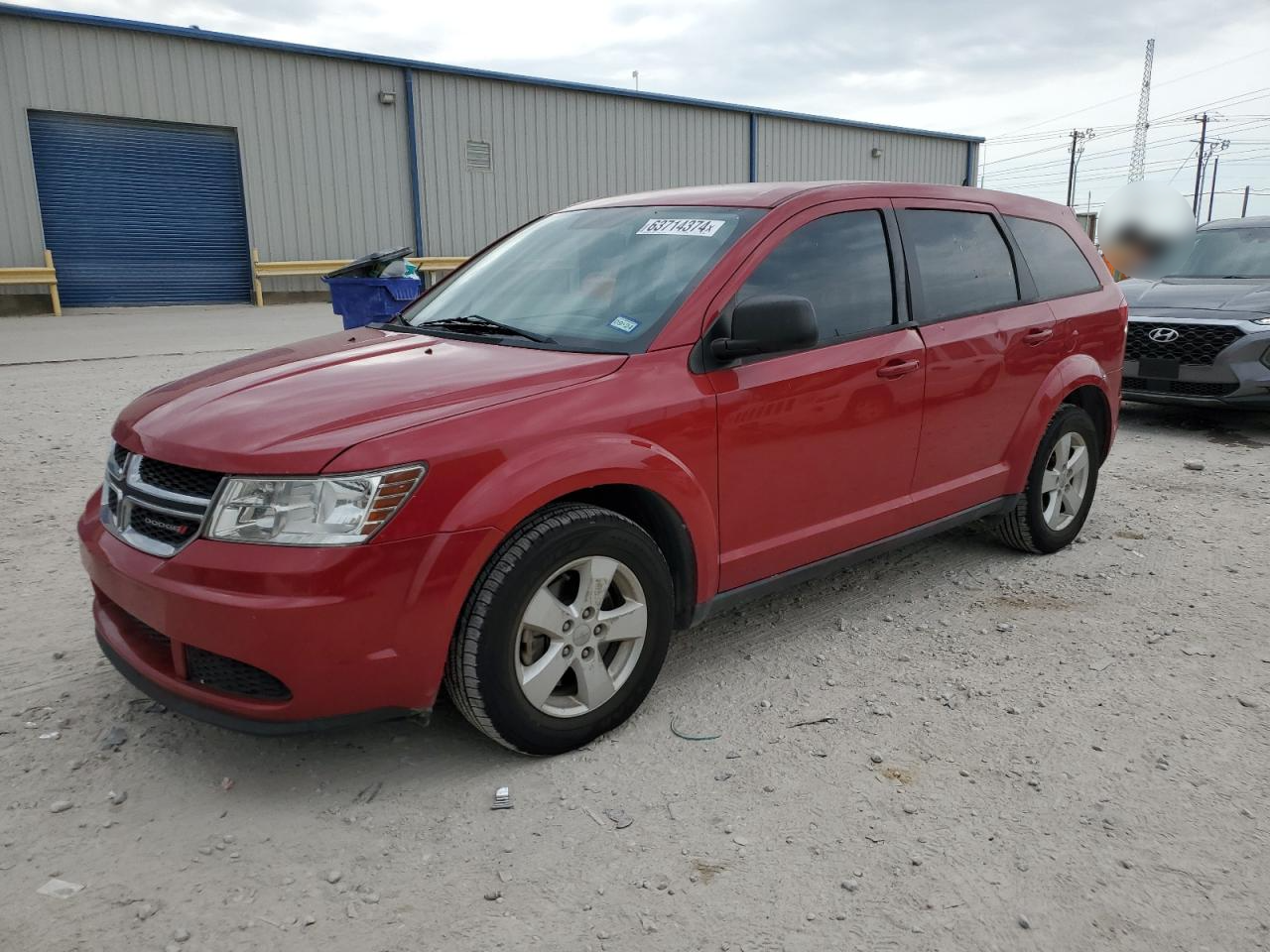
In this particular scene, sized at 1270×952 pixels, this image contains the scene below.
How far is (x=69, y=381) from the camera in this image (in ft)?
29.7

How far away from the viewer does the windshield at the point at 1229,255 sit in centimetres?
853

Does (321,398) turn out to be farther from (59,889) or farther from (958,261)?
(958,261)

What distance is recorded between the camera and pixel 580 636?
2.86 m

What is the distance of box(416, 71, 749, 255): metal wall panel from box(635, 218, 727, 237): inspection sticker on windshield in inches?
677

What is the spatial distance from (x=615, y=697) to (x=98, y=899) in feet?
4.67

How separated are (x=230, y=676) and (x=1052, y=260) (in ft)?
13.2

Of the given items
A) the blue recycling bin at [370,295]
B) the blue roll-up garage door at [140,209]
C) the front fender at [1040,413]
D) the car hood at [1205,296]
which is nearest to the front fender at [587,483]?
the front fender at [1040,413]

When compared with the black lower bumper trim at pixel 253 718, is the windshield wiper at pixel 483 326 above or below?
above

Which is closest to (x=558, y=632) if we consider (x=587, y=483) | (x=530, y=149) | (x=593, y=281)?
(x=587, y=483)

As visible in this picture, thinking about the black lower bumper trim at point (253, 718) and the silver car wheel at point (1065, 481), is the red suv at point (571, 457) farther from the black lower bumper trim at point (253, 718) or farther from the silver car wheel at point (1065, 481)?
the silver car wheel at point (1065, 481)

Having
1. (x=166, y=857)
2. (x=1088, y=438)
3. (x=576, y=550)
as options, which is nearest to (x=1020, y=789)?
(x=576, y=550)

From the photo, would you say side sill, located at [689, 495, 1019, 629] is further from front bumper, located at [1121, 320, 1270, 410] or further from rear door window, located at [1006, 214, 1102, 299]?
front bumper, located at [1121, 320, 1270, 410]

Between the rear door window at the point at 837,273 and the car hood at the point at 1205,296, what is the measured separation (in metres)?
5.25

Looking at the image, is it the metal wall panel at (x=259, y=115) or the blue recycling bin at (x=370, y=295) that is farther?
the metal wall panel at (x=259, y=115)
